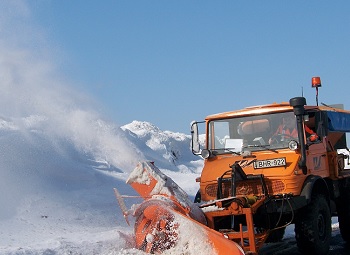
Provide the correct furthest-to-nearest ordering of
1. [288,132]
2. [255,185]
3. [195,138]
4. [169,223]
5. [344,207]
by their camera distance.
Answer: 1. [344,207]
2. [195,138]
3. [288,132]
4. [255,185]
5. [169,223]

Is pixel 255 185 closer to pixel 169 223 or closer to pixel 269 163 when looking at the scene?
Answer: pixel 269 163

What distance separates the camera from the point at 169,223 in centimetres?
578

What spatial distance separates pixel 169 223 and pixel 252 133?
2.41 m

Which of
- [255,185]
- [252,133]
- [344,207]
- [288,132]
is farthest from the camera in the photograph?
[344,207]

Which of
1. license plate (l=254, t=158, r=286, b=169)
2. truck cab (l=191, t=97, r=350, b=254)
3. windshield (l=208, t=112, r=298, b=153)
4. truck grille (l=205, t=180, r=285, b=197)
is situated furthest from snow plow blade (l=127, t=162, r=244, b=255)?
windshield (l=208, t=112, r=298, b=153)

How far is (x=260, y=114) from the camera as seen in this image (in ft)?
24.8

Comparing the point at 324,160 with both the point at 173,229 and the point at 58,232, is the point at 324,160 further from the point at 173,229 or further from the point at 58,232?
the point at 58,232

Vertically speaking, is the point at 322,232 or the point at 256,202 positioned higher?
the point at 256,202

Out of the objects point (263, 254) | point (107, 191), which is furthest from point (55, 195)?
point (263, 254)

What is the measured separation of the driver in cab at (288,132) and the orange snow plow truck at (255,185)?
0.01 m

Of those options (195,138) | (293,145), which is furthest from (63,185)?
(293,145)

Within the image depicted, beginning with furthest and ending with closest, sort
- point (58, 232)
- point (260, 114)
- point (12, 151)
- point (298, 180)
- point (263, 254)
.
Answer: point (12, 151)
point (58, 232)
point (263, 254)
point (260, 114)
point (298, 180)

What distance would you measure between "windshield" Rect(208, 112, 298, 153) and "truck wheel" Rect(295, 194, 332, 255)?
937 millimetres

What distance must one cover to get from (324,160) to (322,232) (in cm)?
121
